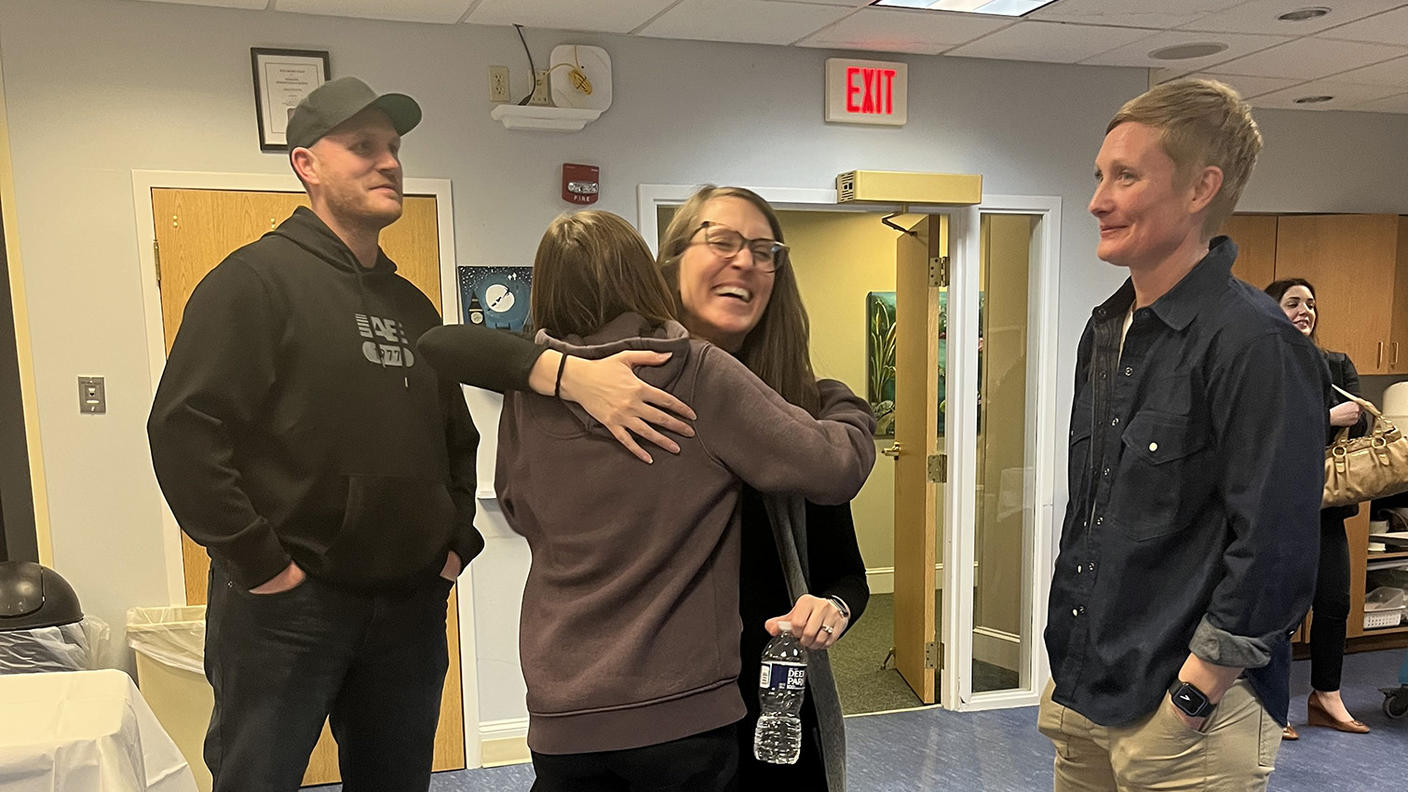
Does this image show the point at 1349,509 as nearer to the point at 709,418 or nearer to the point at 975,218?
the point at 975,218

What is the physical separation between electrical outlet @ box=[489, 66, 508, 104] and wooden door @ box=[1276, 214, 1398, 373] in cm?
345

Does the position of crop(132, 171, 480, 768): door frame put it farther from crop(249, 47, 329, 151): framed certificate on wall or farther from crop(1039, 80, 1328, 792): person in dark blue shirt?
crop(1039, 80, 1328, 792): person in dark blue shirt

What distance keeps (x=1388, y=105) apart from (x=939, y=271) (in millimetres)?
2583

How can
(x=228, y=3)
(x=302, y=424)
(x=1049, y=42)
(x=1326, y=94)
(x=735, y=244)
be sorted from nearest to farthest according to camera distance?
(x=735, y=244), (x=302, y=424), (x=228, y=3), (x=1049, y=42), (x=1326, y=94)

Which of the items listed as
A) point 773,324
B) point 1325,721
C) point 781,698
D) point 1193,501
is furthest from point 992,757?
point 773,324

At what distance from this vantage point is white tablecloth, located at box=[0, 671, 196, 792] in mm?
1347

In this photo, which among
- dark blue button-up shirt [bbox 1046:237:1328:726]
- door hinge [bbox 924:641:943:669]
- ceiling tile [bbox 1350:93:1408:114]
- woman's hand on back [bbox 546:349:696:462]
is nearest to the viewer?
woman's hand on back [bbox 546:349:696:462]

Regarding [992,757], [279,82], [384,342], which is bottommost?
[992,757]

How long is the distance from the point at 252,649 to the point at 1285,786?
118 inches

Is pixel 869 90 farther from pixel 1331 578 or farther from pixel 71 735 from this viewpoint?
pixel 71 735

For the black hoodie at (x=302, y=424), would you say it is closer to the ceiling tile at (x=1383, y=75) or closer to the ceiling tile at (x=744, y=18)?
the ceiling tile at (x=744, y=18)

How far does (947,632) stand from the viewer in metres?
3.56

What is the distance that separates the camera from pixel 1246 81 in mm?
3750

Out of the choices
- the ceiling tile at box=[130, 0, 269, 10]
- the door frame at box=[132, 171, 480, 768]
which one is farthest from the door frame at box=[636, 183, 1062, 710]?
the ceiling tile at box=[130, 0, 269, 10]
